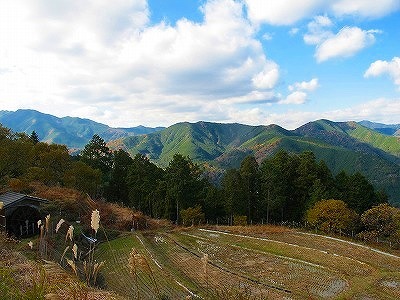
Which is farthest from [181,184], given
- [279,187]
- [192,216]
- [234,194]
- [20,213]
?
[20,213]

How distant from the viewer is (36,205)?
27.7m

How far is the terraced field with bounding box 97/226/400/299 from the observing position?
18.3 meters

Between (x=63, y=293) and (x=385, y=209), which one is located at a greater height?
(x=63, y=293)

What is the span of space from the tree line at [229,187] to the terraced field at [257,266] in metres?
11.0

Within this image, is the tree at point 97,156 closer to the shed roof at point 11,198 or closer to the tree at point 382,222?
the shed roof at point 11,198

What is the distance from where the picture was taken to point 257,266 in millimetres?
24250

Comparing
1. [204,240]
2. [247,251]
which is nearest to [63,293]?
[247,251]

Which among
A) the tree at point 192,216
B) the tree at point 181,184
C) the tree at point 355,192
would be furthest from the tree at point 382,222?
the tree at point 181,184

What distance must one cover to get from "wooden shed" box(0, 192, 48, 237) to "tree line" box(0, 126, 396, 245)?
43.6ft

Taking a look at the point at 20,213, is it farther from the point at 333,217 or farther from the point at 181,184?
the point at 333,217

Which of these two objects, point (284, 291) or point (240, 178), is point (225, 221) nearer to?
point (240, 178)

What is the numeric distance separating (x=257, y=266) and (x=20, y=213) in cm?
1884

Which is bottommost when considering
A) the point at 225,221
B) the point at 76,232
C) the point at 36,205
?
the point at 225,221

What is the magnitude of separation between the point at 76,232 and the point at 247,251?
14878mm
